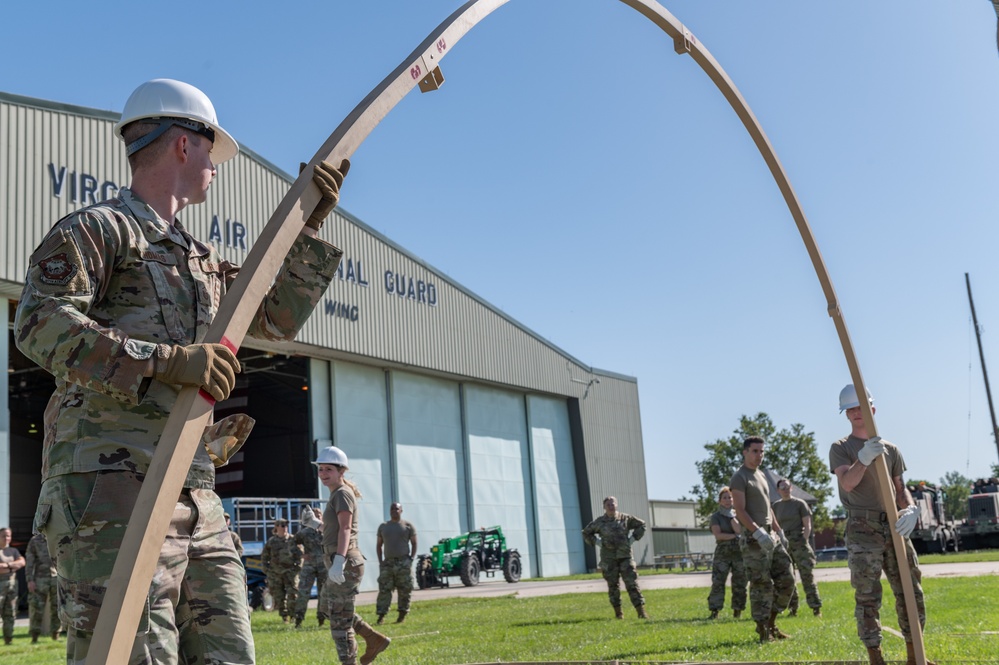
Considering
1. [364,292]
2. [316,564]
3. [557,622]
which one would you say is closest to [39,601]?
[316,564]

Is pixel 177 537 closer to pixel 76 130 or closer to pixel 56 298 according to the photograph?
pixel 56 298

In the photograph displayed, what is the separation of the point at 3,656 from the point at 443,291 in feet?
78.8

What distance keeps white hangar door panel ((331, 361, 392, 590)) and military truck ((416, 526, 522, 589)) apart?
68.2 inches

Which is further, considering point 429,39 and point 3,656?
point 3,656

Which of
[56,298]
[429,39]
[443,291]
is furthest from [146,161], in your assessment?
[443,291]

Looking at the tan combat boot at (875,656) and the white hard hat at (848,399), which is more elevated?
the white hard hat at (848,399)

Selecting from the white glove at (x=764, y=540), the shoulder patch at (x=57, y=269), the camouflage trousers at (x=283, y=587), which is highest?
the shoulder patch at (x=57, y=269)

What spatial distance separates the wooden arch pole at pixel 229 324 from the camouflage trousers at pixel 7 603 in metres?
15.1

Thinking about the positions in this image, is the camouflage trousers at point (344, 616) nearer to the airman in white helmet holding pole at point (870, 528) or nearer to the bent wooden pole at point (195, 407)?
the airman in white helmet holding pole at point (870, 528)

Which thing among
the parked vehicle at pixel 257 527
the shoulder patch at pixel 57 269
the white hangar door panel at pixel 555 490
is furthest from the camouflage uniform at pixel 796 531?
the white hangar door panel at pixel 555 490

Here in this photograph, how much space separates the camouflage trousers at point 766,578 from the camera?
10.2 m

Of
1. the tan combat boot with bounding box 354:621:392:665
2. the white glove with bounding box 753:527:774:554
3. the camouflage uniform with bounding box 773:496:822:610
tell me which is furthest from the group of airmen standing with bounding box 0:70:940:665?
the camouflage uniform with bounding box 773:496:822:610

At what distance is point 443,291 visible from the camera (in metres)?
36.1

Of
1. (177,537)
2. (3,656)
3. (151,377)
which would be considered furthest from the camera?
(3,656)
